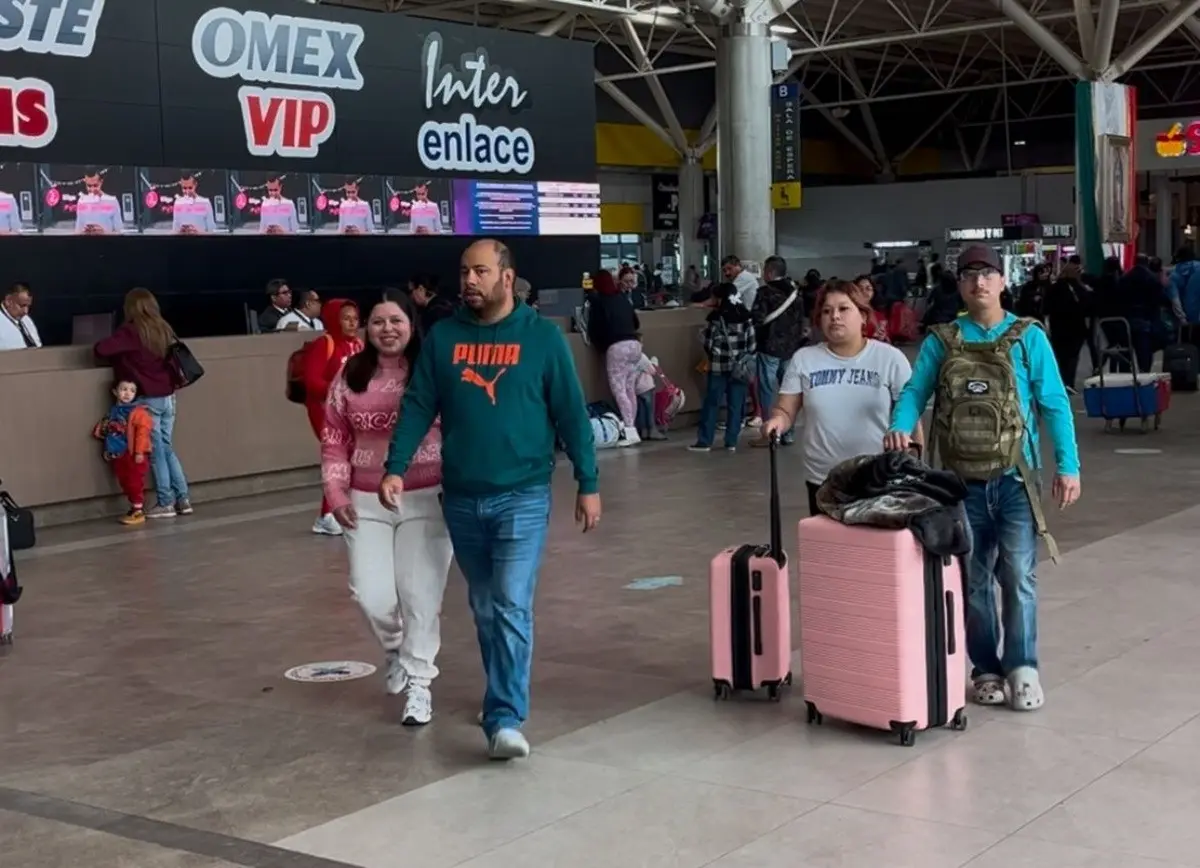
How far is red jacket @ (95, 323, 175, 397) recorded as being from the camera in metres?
12.5

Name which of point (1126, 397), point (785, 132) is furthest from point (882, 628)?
point (785, 132)

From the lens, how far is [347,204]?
17.3 metres

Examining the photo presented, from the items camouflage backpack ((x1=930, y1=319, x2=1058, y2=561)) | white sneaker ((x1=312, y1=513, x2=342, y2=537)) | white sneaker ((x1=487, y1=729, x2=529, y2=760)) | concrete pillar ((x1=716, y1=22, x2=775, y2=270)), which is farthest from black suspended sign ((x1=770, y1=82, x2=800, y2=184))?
white sneaker ((x1=487, y1=729, x2=529, y2=760))

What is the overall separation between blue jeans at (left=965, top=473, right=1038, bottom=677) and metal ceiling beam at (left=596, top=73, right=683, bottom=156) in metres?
36.7

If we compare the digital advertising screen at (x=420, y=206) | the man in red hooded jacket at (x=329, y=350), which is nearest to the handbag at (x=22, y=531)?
the man in red hooded jacket at (x=329, y=350)

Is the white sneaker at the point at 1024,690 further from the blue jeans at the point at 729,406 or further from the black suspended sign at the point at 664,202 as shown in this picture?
the black suspended sign at the point at 664,202

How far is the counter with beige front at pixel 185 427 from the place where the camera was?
1227 centimetres

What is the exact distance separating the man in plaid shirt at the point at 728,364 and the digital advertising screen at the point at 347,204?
3939 millimetres

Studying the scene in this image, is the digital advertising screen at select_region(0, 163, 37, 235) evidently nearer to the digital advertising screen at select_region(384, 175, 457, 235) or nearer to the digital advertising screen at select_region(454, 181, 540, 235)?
the digital advertising screen at select_region(384, 175, 457, 235)

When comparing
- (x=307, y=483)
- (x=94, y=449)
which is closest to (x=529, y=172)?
(x=307, y=483)

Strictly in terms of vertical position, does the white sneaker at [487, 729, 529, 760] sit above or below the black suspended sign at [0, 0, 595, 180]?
below

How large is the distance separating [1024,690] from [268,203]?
11849 millimetres

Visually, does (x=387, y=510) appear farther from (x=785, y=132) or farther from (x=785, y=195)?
(x=785, y=132)

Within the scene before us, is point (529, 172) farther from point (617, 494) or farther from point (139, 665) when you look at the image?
point (139, 665)
